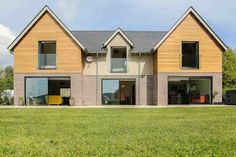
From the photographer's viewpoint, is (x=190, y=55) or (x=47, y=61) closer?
(x=47, y=61)

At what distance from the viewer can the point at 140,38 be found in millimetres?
39344

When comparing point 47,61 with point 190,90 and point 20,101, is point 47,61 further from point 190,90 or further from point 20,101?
point 190,90

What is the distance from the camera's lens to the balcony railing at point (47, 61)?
115ft

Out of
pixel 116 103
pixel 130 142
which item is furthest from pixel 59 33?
pixel 130 142

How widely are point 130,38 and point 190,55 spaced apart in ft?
20.4

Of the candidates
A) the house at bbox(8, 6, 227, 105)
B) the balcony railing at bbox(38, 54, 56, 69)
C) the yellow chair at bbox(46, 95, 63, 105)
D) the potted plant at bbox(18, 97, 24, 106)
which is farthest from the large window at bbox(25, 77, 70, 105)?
the balcony railing at bbox(38, 54, 56, 69)

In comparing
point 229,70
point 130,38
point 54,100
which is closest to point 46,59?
point 54,100

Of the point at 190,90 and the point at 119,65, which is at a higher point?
the point at 119,65

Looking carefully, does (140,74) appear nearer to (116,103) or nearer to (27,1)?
(116,103)

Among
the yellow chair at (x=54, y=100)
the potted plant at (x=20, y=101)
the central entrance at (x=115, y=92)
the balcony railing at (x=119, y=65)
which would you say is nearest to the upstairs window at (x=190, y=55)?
the balcony railing at (x=119, y=65)

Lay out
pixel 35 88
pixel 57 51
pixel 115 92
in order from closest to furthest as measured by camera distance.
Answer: pixel 57 51
pixel 35 88
pixel 115 92

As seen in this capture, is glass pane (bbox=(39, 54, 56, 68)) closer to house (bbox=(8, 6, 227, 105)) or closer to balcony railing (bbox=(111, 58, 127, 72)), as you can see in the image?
house (bbox=(8, 6, 227, 105))

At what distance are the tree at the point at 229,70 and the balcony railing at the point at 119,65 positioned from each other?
31.7 metres

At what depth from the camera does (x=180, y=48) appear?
35.0 m
